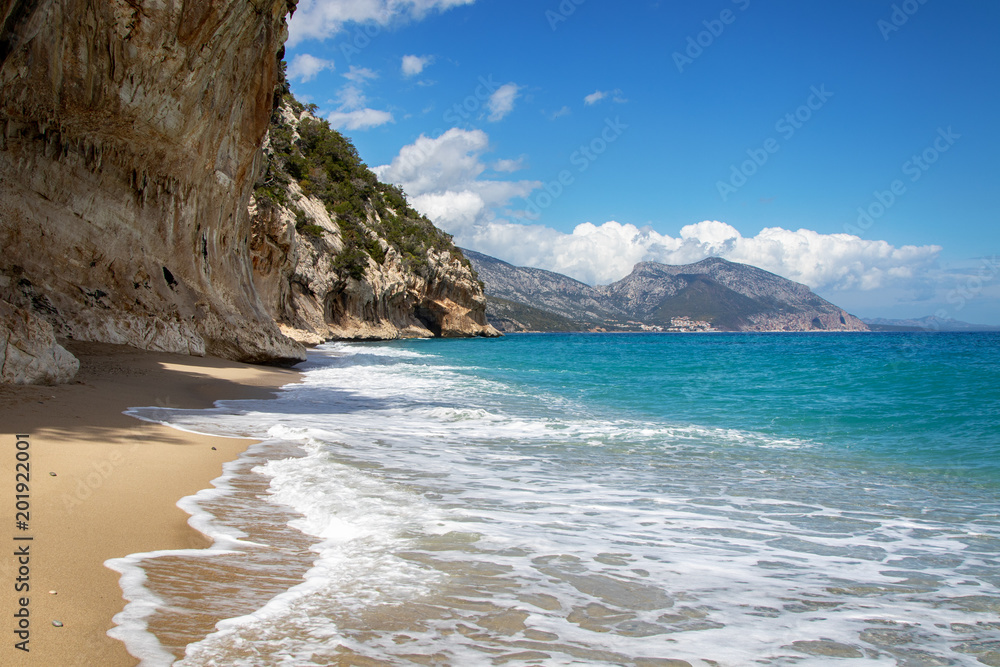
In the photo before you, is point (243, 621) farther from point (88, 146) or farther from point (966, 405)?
point (966, 405)

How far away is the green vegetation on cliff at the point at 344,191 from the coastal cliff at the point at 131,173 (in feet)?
65.5

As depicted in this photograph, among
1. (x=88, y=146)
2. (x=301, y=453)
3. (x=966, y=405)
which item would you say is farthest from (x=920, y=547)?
(x=88, y=146)

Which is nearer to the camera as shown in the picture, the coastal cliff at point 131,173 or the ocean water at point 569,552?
the ocean water at point 569,552

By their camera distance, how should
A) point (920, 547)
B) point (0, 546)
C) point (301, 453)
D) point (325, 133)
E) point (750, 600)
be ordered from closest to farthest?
1. point (0, 546)
2. point (750, 600)
3. point (920, 547)
4. point (301, 453)
5. point (325, 133)

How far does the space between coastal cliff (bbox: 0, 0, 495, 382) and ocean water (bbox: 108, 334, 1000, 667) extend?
477cm

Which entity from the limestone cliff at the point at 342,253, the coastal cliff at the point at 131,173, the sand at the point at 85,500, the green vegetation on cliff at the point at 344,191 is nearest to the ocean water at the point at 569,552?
the sand at the point at 85,500

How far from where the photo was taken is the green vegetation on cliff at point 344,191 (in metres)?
44.1

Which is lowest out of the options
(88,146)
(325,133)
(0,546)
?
(0,546)

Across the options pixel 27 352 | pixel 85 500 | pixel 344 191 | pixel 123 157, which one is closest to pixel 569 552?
pixel 85 500

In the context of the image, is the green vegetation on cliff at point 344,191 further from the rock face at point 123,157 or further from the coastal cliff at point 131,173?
the rock face at point 123,157

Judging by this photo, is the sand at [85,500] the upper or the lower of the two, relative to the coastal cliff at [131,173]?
lower

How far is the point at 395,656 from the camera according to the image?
228 cm

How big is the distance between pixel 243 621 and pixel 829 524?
14.3ft

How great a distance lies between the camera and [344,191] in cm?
5366
